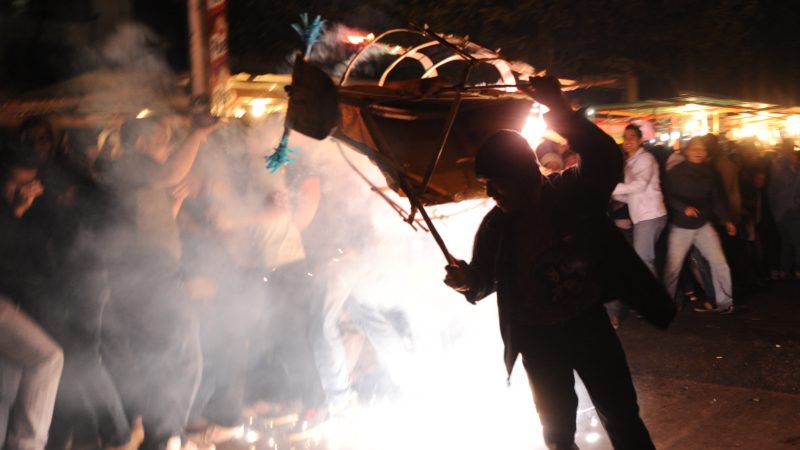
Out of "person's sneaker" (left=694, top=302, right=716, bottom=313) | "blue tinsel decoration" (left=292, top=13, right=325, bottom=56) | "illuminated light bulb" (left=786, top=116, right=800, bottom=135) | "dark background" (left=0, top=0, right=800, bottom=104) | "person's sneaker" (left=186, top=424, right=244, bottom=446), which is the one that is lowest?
"illuminated light bulb" (left=786, top=116, right=800, bottom=135)

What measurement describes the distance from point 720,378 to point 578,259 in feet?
11.2

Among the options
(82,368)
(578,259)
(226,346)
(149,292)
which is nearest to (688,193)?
(226,346)

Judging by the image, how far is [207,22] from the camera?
5574mm

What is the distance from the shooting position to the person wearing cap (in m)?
3.34

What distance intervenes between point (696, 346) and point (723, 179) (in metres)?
2.84

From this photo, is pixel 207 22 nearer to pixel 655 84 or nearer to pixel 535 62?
pixel 535 62

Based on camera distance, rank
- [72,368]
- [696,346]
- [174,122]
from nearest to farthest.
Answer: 1. [72,368]
2. [174,122]
3. [696,346]

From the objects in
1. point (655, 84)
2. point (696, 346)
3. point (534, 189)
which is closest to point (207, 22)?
point (534, 189)

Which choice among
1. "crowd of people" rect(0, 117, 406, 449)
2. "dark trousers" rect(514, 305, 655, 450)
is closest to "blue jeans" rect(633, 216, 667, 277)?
"crowd of people" rect(0, 117, 406, 449)

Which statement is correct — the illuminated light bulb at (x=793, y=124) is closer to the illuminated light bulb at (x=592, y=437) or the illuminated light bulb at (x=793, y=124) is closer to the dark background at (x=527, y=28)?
the dark background at (x=527, y=28)

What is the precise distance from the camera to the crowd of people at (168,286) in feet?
14.6

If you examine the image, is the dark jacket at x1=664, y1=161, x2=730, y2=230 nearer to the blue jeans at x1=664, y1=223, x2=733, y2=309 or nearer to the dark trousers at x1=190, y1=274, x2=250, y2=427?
the blue jeans at x1=664, y1=223, x2=733, y2=309

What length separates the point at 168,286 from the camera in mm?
4902

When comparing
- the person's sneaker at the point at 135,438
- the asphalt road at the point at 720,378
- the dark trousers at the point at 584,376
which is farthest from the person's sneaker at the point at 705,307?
the person's sneaker at the point at 135,438
